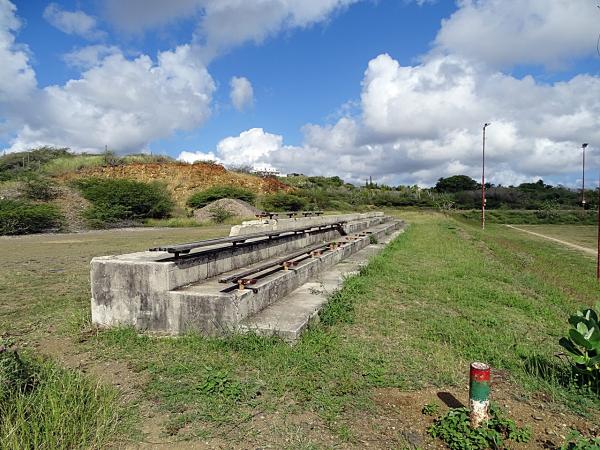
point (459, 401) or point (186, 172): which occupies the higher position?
point (186, 172)

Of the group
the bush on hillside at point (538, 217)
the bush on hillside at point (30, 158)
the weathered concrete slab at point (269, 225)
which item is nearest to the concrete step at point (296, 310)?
the weathered concrete slab at point (269, 225)

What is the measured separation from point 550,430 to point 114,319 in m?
4.22

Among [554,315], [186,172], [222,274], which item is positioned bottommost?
[554,315]

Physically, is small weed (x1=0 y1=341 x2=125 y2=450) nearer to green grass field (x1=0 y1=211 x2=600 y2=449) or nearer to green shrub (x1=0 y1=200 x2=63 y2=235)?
green grass field (x1=0 y1=211 x2=600 y2=449)

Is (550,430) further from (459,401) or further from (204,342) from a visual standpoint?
(204,342)

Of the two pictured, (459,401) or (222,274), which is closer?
(459,401)

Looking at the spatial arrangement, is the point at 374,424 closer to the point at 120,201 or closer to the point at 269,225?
the point at 269,225

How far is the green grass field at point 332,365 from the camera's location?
262 cm

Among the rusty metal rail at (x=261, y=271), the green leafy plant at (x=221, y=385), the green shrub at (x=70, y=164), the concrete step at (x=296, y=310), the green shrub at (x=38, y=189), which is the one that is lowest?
the green leafy plant at (x=221, y=385)

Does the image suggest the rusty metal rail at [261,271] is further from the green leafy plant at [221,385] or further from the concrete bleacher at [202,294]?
the green leafy plant at [221,385]

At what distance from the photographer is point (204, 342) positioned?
396cm

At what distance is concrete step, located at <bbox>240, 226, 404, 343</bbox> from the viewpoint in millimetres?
3957

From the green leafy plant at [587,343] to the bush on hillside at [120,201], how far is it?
23.2 m

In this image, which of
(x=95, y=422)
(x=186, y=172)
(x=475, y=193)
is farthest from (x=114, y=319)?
(x=475, y=193)
